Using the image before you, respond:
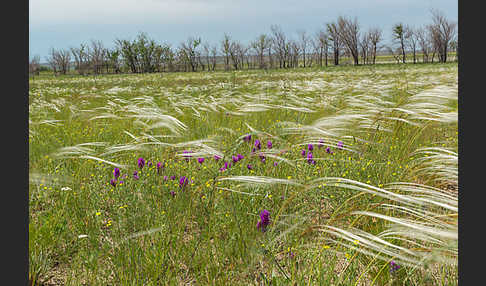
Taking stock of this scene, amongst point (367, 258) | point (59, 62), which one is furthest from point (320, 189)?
point (59, 62)

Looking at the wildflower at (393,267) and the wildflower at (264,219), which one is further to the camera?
the wildflower at (264,219)

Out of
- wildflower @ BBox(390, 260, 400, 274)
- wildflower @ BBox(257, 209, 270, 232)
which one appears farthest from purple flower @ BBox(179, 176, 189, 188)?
wildflower @ BBox(390, 260, 400, 274)

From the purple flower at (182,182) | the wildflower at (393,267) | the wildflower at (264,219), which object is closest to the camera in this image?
the wildflower at (393,267)

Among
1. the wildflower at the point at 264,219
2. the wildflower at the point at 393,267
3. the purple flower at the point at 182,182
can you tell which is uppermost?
the purple flower at the point at 182,182

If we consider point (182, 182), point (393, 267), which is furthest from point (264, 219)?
point (182, 182)

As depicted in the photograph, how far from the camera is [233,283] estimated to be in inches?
48.8

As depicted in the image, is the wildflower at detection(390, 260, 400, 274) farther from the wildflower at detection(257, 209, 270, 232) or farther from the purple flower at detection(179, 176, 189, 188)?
the purple flower at detection(179, 176, 189, 188)

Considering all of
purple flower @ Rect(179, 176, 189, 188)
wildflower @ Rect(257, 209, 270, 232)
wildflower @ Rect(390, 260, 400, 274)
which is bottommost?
wildflower @ Rect(390, 260, 400, 274)

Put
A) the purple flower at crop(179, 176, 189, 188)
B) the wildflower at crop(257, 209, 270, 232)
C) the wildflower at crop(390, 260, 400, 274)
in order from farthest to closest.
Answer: the purple flower at crop(179, 176, 189, 188) < the wildflower at crop(257, 209, 270, 232) < the wildflower at crop(390, 260, 400, 274)

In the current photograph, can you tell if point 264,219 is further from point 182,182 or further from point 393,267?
point 182,182

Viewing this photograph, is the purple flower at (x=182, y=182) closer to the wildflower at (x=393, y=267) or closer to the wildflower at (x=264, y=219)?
the wildflower at (x=264, y=219)

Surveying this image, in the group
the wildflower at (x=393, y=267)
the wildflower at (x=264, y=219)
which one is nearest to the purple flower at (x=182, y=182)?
the wildflower at (x=264, y=219)

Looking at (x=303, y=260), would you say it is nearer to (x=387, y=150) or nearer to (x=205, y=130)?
(x=387, y=150)

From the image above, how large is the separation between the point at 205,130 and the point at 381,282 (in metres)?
2.86
